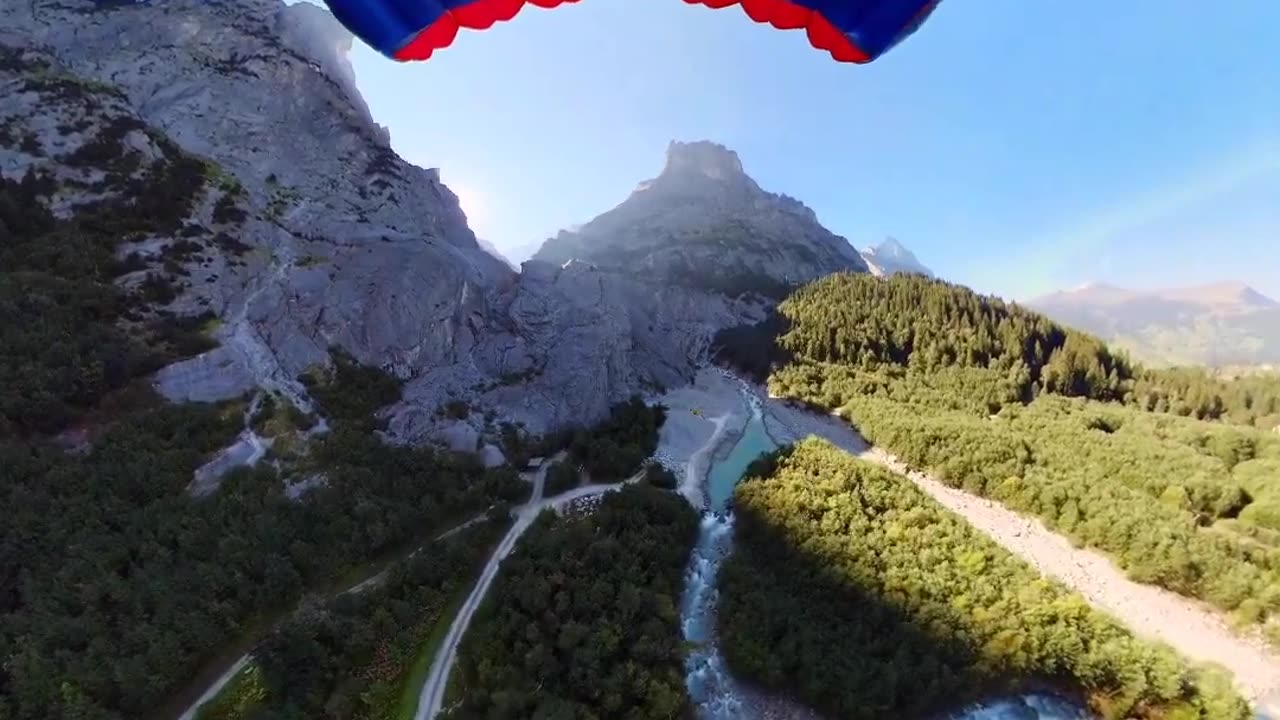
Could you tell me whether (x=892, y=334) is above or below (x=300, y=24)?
below

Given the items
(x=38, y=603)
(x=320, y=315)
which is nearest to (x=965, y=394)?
(x=320, y=315)

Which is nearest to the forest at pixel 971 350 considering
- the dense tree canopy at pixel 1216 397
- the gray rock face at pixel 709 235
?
the dense tree canopy at pixel 1216 397

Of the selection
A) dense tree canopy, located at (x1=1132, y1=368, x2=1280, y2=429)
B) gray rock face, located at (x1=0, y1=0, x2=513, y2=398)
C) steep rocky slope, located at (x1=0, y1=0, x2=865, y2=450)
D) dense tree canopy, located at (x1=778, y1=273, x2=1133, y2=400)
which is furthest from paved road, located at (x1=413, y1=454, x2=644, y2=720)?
dense tree canopy, located at (x1=1132, y1=368, x2=1280, y2=429)

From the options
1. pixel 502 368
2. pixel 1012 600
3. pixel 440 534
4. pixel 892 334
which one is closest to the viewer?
pixel 1012 600

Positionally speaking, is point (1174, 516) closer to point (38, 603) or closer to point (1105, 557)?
point (1105, 557)

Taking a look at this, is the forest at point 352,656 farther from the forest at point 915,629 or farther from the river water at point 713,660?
the forest at point 915,629

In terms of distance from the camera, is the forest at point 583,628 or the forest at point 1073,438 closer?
the forest at point 583,628

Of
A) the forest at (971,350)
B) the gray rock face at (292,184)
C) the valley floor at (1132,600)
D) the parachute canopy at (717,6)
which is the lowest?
the valley floor at (1132,600)

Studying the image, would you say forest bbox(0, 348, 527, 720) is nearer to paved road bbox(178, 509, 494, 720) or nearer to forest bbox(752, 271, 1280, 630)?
paved road bbox(178, 509, 494, 720)
